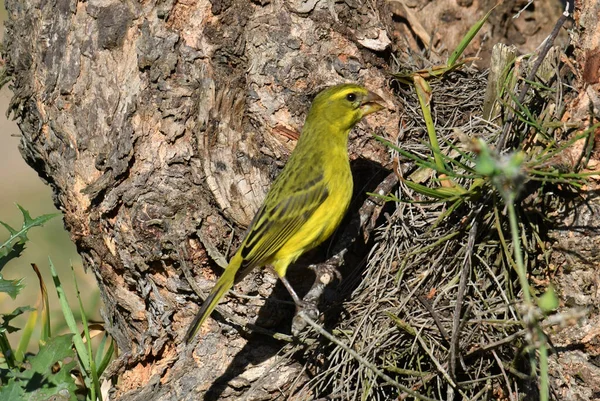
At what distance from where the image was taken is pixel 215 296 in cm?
423

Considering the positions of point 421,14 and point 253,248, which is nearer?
point 253,248

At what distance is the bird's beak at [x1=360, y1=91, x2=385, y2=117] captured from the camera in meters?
4.66

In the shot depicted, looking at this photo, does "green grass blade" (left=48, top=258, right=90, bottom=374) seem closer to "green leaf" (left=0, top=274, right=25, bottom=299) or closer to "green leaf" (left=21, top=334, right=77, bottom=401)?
→ "green leaf" (left=21, top=334, right=77, bottom=401)

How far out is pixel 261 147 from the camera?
4.77m

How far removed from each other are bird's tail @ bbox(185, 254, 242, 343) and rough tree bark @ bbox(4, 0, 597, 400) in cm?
29

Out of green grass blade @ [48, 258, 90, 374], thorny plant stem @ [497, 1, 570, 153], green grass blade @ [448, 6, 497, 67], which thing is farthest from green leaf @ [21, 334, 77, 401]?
green grass blade @ [448, 6, 497, 67]

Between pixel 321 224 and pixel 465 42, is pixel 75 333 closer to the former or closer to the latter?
pixel 321 224

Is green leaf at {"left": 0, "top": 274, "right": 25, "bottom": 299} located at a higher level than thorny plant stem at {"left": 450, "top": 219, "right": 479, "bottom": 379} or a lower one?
higher

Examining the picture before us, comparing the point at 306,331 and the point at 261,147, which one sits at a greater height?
the point at 261,147

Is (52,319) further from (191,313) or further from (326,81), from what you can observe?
(326,81)

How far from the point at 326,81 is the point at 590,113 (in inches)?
69.9

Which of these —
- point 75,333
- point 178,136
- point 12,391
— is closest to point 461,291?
Result: point 178,136

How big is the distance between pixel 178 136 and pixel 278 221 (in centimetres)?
83

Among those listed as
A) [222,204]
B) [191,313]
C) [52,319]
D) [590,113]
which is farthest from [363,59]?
[52,319]
